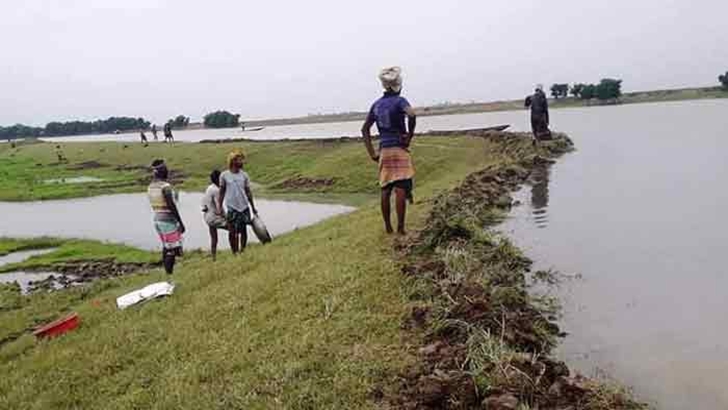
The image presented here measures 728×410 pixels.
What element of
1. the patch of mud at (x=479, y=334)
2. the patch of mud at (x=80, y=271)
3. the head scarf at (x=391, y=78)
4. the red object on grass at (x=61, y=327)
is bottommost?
the patch of mud at (x=80, y=271)

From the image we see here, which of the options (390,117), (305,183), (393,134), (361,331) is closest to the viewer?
(361,331)

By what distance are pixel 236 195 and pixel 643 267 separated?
6.60 meters

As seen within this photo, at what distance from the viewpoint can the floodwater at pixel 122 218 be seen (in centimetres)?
1985

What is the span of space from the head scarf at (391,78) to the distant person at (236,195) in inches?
137

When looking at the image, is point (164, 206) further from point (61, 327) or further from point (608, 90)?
point (608, 90)

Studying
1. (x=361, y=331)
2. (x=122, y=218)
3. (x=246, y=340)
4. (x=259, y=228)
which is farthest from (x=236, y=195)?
(x=122, y=218)

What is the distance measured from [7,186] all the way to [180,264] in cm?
3369

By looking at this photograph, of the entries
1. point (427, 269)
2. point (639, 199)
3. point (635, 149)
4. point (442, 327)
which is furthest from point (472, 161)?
point (442, 327)

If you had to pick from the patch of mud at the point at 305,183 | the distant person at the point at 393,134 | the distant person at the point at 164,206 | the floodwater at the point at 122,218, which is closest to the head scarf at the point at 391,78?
the distant person at the point at 393,134

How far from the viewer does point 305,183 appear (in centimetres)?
2892

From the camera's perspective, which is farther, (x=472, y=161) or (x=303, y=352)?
(x=472, y=161)

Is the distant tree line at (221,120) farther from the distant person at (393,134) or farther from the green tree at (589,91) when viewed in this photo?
the distant person at (393,134)

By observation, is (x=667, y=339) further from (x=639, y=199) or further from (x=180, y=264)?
(x=180, y=264)

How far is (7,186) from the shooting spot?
135 ft
